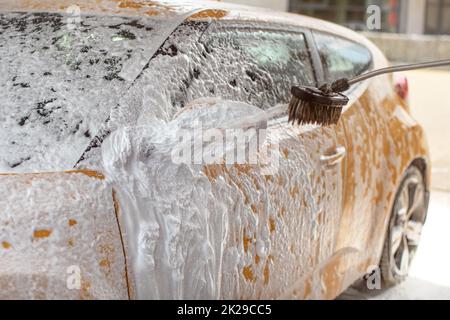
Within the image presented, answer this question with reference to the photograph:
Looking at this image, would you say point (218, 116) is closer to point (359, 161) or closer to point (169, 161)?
point (169, 161)

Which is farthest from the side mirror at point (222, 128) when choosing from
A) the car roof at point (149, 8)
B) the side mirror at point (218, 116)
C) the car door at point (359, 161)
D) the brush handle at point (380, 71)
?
the car door at point (359, 161)

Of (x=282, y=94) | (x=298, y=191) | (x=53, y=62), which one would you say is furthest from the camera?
(x=282, y=94)

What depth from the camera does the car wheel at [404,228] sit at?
387 centimetres

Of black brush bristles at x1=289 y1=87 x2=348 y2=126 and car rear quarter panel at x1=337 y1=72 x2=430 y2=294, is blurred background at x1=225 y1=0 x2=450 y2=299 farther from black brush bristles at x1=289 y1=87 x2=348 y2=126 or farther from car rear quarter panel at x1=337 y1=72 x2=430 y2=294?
black brush bristles at x1=289 y1=87 x2=348 y2=126

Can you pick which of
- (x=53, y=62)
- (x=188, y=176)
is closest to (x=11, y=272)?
(x=188, y=176)

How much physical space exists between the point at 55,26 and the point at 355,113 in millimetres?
1273

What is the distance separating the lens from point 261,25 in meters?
3.09

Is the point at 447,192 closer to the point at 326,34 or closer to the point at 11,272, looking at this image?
the point at 326,34

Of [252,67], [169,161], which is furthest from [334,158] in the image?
[169,161]

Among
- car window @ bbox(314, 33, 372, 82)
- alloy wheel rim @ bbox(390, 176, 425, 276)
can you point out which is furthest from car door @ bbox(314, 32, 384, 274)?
alloy wheel rim @ bbox(390, 176, 425, 276)

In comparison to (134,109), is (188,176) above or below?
below

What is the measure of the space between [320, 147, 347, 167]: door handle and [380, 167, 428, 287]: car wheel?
84cm

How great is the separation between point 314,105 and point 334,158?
593 millimetres

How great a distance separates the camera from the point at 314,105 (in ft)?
7.92
